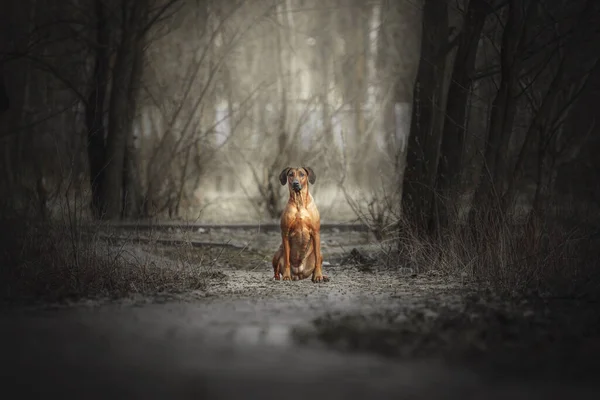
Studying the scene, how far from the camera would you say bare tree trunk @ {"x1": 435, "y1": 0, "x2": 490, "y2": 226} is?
11.2 meters

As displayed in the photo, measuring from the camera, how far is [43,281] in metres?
8.60

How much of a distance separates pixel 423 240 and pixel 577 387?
20.3 ft

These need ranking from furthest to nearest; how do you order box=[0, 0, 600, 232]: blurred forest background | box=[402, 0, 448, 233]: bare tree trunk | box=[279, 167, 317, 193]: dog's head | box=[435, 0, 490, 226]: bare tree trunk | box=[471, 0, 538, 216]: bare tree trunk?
box=[402, 0, 448, 233]: bare tree trunk
box=[435, 0, 490, 226]: bare tree trunk
box=[0, 0, 600, 232]: blurred forest background
box=[471, 0, 538, 216]: bare tree trunk
box=[279, 167, 317, 193]: dog's head

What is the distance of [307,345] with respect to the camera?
604cm

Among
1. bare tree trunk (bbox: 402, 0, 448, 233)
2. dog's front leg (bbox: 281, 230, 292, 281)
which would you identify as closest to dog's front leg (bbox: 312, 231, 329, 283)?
dog's front leg (bbox: 281, 230, 292, 281)

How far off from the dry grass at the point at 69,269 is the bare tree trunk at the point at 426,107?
12.9ft

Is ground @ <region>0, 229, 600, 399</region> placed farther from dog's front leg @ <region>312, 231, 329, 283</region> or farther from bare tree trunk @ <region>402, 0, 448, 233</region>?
bare tree trunk @ <region>402, 0, 448, 233</region>

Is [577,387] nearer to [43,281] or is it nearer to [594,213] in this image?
[43,281]

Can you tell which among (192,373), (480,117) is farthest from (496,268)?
(480,117)

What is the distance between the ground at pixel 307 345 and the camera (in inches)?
195

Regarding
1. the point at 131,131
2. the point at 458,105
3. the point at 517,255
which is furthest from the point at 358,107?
the point at 517,255

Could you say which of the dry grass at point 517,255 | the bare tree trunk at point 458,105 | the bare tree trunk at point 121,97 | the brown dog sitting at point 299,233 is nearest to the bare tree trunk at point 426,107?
the bare tree trunk at point 458,105

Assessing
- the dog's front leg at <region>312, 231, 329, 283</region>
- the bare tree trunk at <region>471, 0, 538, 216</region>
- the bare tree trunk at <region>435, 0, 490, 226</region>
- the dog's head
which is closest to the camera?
the dog's head

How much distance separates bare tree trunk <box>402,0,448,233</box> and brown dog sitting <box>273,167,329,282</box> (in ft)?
9.04
